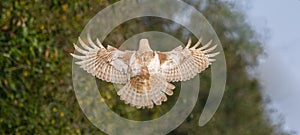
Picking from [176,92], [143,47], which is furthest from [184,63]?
[176,92]

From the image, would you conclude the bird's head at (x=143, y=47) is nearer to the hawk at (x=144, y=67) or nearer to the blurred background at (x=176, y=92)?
the hawk at (x=144, y=67)

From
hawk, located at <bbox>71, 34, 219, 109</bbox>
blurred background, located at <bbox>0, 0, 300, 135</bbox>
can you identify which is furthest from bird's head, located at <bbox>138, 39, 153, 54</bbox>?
blurred background, located at <bbox>0, 0, 300, 135</bbox>

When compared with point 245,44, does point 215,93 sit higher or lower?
lower

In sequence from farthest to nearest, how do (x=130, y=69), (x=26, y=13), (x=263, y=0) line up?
1. (x=26, y=13)
2. (x=263, y=0)
3. (x=130, y=69)

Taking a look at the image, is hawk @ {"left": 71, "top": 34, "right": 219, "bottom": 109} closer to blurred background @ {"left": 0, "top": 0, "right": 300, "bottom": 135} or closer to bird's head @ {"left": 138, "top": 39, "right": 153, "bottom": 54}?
bird's head @ {"left": 138, "top": 39, "right": 153, "bottom": 54}

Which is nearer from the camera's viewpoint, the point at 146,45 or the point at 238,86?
the point at 146,45

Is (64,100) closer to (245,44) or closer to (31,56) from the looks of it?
(31,56)

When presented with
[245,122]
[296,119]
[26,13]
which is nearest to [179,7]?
[245,122]
